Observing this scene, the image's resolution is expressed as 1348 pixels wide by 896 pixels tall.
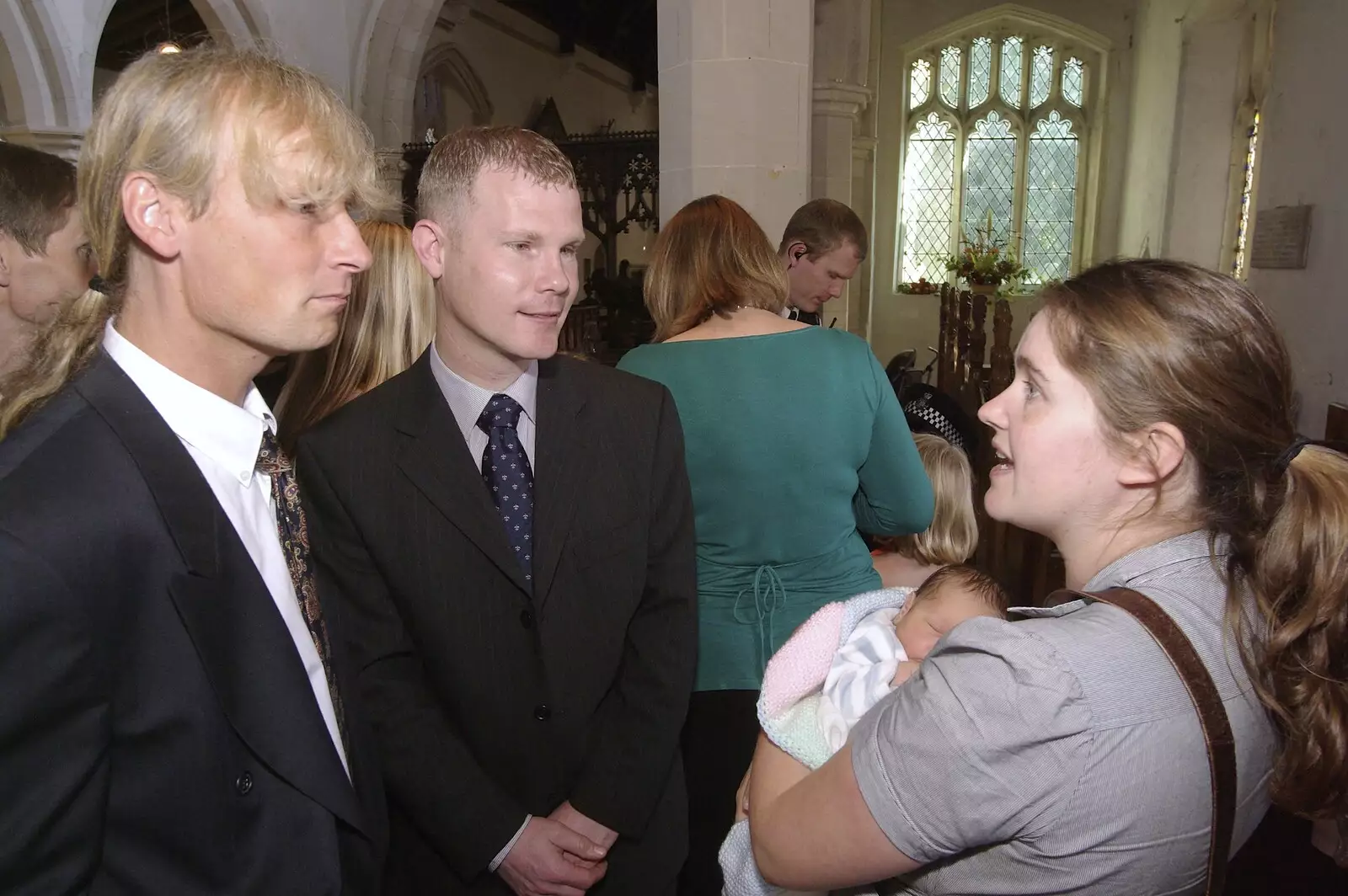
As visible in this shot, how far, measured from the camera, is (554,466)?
1458 millimetres

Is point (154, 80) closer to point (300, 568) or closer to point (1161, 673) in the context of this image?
point (300, 568)

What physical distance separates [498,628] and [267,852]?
0.51 metres

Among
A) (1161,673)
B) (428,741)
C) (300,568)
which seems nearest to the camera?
(1161,673)

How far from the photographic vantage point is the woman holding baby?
0.80m

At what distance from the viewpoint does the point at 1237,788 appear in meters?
0.86

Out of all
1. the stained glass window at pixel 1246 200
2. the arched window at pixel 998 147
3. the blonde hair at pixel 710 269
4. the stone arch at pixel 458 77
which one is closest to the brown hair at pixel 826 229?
the blonde hair at pixel 710 269

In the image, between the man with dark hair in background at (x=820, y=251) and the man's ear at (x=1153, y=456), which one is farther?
the man with dark hair in background at (x=820, y=251)

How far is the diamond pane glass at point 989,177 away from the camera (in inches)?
487

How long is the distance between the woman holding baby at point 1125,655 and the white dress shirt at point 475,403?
0.77 m

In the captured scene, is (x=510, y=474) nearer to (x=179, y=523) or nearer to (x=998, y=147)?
(x=179, y=523)

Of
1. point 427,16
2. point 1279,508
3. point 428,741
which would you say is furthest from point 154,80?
point 427,16

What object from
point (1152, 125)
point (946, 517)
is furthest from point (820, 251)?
point (1152, 125)

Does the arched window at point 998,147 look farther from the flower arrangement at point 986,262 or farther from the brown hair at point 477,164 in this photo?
the brown hair at point 477,164

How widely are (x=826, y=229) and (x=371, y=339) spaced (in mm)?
1568
